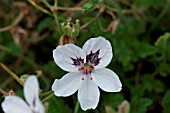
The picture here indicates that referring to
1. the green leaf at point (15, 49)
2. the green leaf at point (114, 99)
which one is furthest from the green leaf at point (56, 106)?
the green leaf at point (15, 49)

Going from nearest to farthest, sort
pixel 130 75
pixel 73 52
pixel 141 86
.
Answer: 1. pixel 73 52
2. pixel 141 86
3. pixel 130 75

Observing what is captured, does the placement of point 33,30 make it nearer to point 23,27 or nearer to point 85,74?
point 23,27

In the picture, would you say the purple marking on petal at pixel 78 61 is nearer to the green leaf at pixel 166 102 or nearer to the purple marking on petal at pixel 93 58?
the purple marking on petal at pixel 93 58

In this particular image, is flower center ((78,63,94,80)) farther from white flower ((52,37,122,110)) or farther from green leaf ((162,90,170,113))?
green leaf ((162,90,170,113))

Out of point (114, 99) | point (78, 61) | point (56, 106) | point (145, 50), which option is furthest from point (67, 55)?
point (145, 50)

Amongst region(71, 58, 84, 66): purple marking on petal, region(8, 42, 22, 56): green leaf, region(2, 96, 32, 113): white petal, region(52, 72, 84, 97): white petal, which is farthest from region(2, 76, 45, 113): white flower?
region(8, 42, 22, 56): green leaf

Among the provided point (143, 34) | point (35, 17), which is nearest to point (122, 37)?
point (143, 34)
